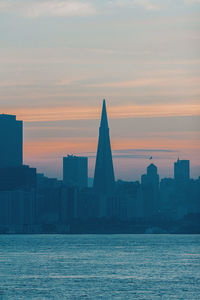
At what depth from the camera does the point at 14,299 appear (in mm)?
90188

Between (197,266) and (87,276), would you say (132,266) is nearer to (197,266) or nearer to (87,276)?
(197,266)

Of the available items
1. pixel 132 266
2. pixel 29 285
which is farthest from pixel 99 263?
pixel 29 285

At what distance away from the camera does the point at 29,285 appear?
106 metres

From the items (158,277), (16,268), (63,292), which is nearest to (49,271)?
(16,268)

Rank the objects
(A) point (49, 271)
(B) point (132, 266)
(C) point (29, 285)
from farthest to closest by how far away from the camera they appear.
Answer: (B) point (132, 266)
(A) point (49, 271)
(C) point (29, 285)

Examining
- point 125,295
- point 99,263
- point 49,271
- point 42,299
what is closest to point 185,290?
point 125,295

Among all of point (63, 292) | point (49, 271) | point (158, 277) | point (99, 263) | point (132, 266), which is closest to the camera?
point (63, 292)

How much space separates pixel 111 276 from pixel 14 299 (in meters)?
30.0

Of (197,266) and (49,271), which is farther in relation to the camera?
(197,266)

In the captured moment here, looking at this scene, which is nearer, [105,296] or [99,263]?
[105,296]

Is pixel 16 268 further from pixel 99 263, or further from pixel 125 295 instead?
pixel 125 295

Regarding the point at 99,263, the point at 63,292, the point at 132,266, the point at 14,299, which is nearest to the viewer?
the point at 14,299

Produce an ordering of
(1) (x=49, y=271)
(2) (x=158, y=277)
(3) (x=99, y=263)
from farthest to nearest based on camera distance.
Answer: (3) (x=99, y=263), (1) (x=49, y=271), (2) (x=158, y=277)

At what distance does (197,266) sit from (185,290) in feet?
140
